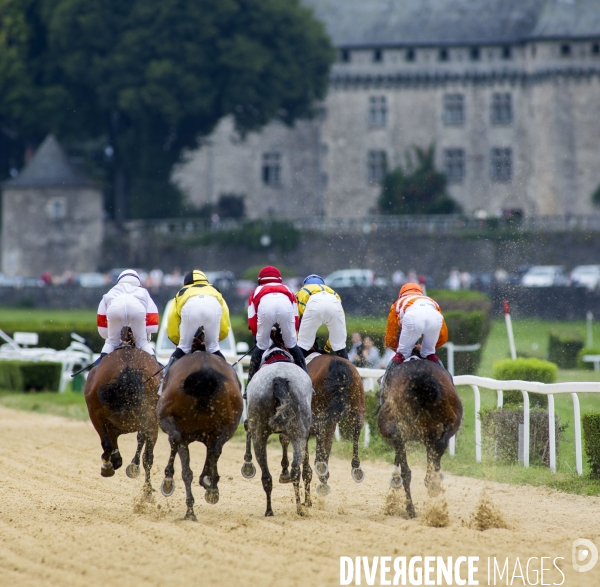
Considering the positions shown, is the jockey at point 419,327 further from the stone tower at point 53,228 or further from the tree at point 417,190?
the tree at point 417,190

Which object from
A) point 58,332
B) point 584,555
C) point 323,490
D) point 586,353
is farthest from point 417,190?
point 584,555

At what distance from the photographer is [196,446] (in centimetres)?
1386

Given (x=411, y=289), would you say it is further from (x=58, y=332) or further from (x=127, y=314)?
(x=58, y=332)

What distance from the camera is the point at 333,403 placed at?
9.59 metres

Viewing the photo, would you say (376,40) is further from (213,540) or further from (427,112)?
(213,540)

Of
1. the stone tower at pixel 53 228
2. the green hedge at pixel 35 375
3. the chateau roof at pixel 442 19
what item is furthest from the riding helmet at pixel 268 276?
the chateau roof at pixel 442 19

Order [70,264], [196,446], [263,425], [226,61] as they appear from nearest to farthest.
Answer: [263,425], [196,446], [226,61], [70,264]

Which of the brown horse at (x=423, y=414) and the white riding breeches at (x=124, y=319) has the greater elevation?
the white riding breeches at (x=124, y=319)

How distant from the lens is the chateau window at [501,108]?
62.2 metres

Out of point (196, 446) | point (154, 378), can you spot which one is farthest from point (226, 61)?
point (154, 378)

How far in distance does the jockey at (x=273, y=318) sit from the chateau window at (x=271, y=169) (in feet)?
185

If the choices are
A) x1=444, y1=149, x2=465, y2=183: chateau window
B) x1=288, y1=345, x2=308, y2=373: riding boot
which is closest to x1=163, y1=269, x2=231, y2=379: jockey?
x1=288, y1=345, x2=308, y2=373: riding boot

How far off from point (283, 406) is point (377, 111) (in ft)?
183

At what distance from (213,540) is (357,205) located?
5656cm
